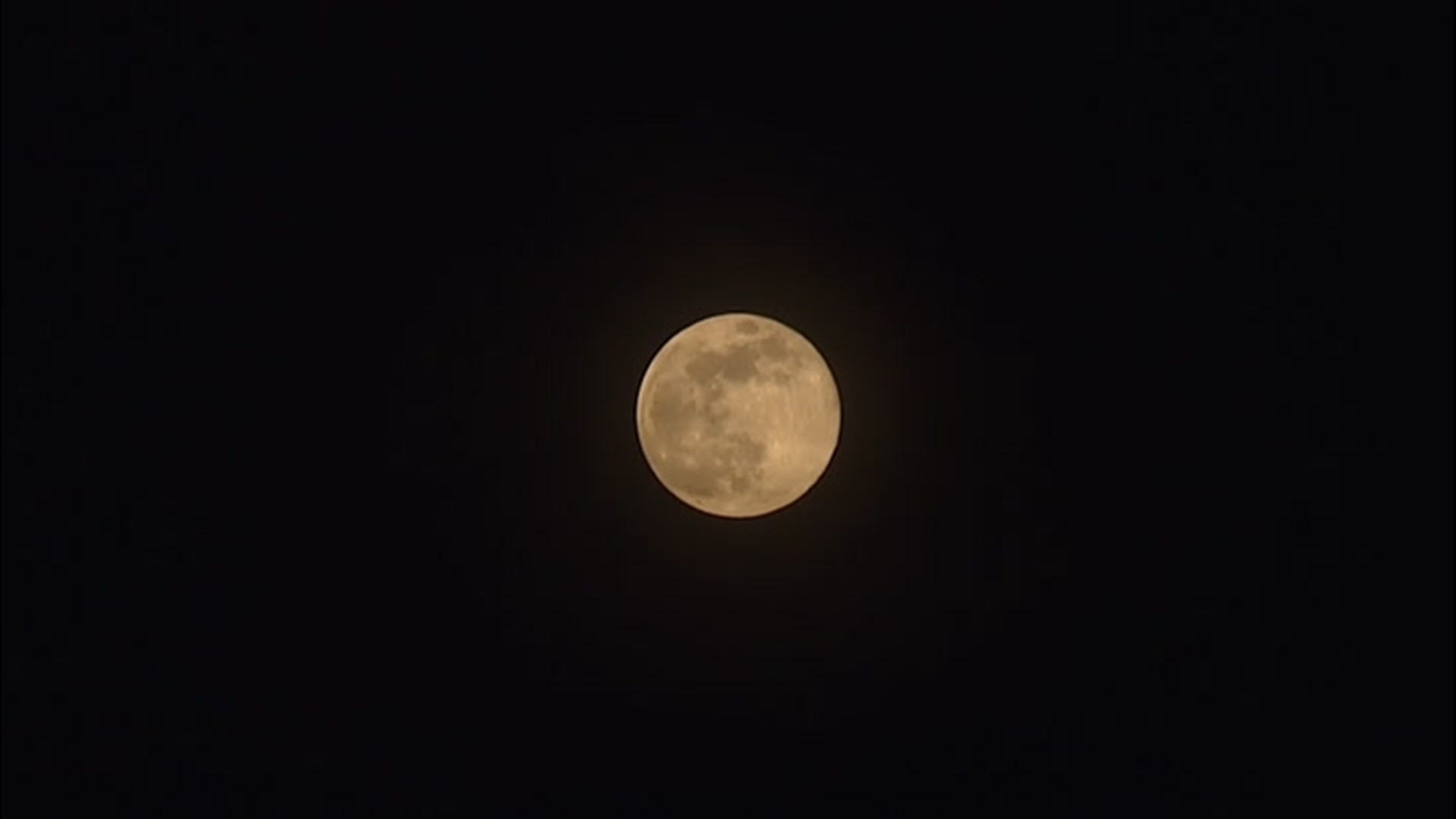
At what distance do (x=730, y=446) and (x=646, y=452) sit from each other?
40 cm

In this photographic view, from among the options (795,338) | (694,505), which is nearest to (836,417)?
(795,338)

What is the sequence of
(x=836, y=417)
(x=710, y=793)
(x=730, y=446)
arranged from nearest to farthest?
(x=730, y=446)
(x=836, y=417)
(x=710, y=793)

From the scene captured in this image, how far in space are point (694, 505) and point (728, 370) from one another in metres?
0.60

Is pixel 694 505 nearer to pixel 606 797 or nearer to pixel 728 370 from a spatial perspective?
pixel 728 370

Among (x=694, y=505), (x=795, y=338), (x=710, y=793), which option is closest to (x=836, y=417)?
(x=795, y=338)

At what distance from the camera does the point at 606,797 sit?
20.7 feet

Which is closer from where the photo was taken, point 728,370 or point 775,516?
point 728,370

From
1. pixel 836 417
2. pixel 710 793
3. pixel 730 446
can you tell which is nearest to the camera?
pixel 730 446

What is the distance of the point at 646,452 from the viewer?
17.8ft

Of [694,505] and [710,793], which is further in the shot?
[710,793]

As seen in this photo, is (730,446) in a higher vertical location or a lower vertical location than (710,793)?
higher

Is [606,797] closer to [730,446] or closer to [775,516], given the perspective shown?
[775,516]

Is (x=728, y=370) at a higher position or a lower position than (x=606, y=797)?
higher

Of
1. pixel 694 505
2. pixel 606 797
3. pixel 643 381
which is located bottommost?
pixel 606 797
